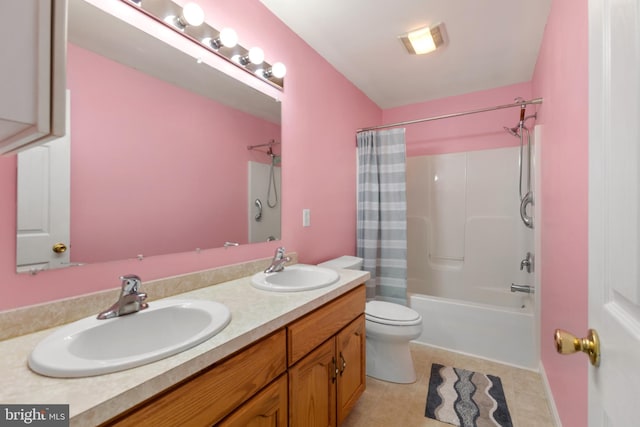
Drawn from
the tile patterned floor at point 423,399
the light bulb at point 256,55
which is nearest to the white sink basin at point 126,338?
the tile patterned floor at point 423,399

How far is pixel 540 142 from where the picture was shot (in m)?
1.93

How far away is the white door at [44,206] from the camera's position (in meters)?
0.83

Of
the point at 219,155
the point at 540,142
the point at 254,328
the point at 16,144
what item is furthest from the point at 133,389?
the point at 540,142

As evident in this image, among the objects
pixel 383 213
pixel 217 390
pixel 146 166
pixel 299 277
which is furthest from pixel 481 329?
pixel 146 166

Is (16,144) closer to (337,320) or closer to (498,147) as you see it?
(337,320)

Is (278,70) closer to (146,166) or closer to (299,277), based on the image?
(146,166)

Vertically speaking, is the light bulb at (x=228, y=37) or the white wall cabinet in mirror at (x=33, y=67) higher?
the light bulb at (x=228, y=37)

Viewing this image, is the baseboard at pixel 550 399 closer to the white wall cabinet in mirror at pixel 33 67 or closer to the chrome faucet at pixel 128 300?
the chrome faucet at pixel 128 300

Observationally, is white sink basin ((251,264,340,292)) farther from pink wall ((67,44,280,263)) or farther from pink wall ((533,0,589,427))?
pink wall ((533,0,589,427))

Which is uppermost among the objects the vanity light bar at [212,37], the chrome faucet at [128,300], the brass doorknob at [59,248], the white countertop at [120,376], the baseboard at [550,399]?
the vanity light bar at [212,37]

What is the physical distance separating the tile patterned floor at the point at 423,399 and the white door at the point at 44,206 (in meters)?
1.57

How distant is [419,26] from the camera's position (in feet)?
5.83

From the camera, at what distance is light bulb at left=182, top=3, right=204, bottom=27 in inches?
46.3

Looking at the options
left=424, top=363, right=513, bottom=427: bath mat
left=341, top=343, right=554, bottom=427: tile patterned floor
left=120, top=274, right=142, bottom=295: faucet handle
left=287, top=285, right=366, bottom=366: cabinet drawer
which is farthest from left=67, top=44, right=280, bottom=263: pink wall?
left=424, top=363, right=513, bottom=427: bath mat
